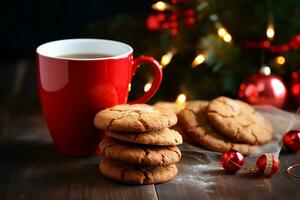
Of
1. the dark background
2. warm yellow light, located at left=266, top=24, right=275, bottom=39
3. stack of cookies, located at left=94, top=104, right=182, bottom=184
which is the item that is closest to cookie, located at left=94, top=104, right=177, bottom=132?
stack of cookies, located at left=94, top=104, right=182, bottom=184

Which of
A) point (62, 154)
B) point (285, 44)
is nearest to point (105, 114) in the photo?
point (62, 154)

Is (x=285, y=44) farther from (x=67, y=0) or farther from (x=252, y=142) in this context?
(x=67, y=0)

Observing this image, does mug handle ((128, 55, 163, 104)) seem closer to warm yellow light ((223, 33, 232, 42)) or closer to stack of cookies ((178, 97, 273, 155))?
stack of cookies ((178, 97, 273, 155))

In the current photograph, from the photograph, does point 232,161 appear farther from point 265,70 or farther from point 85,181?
point 265,70

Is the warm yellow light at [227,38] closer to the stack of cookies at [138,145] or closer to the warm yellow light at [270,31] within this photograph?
the warm yellow light at [270,31]

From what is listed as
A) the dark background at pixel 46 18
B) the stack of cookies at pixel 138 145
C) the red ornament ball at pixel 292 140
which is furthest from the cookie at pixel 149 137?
the dark background at pixel 46 18
